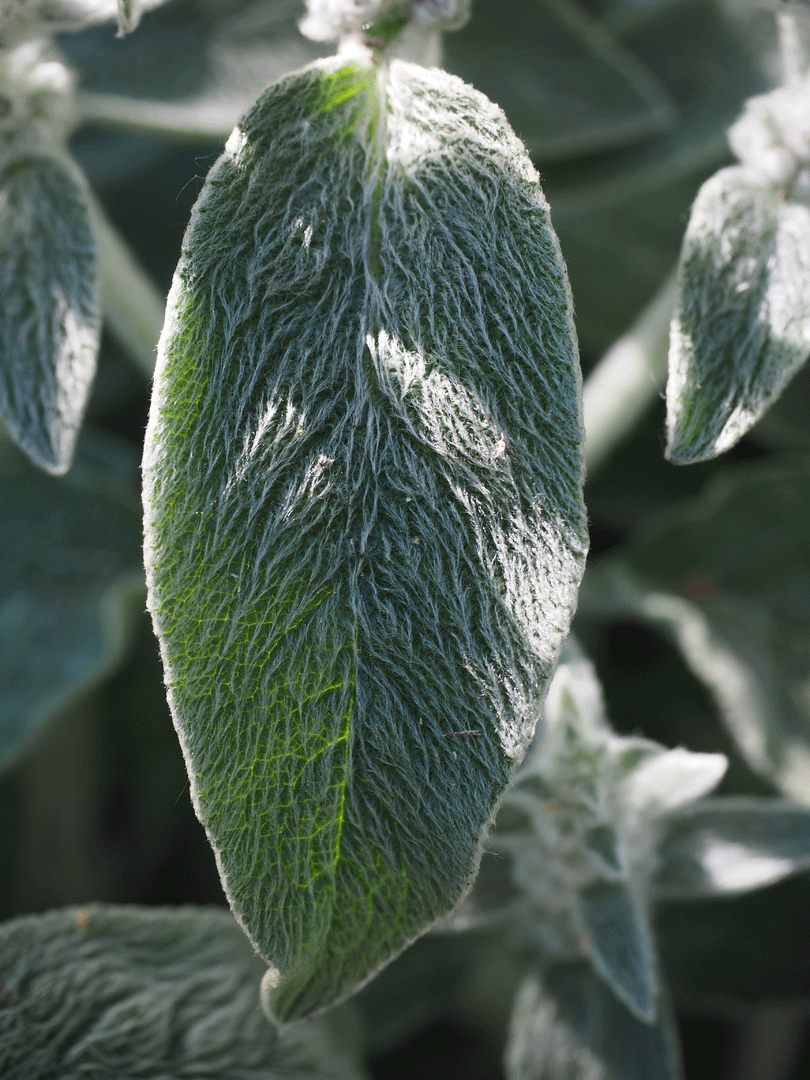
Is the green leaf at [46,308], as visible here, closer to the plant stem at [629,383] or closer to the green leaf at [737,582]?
the plant stem at [629,383]

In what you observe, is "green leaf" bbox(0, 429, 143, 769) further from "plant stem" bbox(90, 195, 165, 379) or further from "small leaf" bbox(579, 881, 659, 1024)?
"small leaf" bbox(579, 881, 659, 1024)

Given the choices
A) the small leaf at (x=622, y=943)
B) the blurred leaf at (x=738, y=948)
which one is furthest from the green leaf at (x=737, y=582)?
the small leaf at (x=622, y=943)

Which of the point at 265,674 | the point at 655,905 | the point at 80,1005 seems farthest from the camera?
the point at 655,905

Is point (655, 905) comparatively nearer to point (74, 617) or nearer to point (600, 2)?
point (74, 617)

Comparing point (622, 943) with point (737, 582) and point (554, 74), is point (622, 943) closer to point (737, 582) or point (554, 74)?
point (737, 582)

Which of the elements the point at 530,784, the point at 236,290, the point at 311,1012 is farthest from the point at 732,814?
the point at 236,290

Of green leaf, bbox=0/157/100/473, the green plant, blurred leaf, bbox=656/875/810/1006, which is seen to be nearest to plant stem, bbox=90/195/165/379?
the green plant

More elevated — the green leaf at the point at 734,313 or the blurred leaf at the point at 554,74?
the blurred leaf at the point at 554,74
